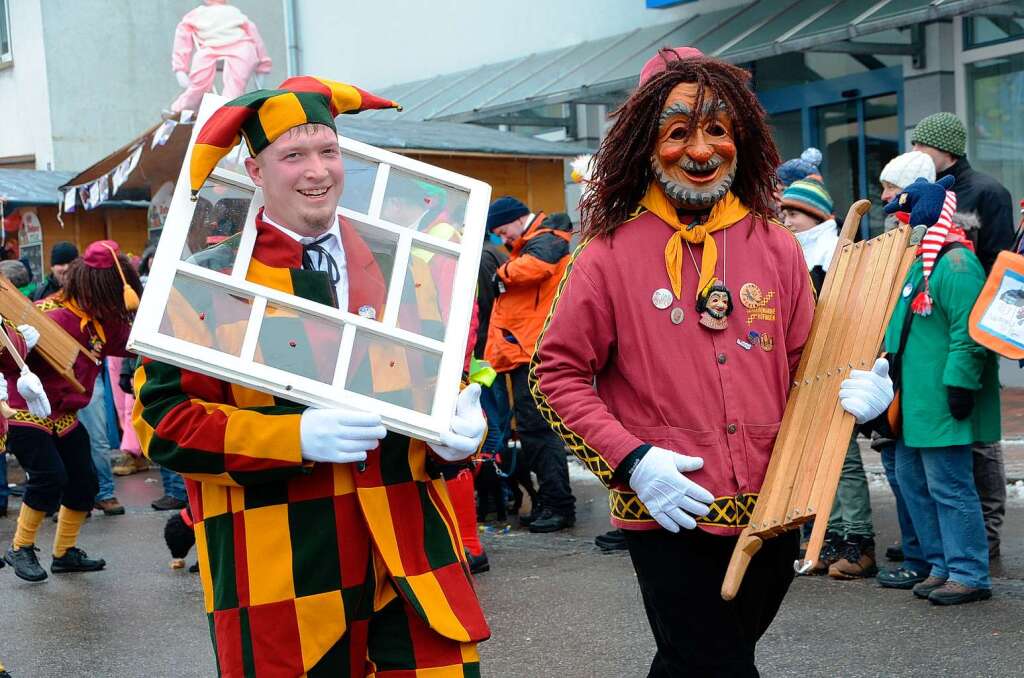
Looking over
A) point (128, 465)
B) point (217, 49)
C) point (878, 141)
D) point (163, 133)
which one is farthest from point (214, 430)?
point (217, 49)

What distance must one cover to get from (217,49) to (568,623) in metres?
11.7

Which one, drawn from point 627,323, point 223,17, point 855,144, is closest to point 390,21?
point 223,17

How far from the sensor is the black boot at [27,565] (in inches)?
279

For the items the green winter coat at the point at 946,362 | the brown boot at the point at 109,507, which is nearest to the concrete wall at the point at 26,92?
the brown boot at the point at 109,507

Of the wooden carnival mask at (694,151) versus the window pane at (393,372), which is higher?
the wooden carnival mask at (694,151)

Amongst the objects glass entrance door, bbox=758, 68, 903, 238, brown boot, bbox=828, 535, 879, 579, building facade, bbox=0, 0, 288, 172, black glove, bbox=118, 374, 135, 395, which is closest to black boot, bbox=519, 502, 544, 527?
brown boot, bbox=828, 535, 879, 579

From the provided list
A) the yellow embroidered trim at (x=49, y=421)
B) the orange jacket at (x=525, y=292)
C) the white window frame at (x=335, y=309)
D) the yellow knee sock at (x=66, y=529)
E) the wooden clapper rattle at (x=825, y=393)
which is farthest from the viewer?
the orange jacket at (x=525, y=292)

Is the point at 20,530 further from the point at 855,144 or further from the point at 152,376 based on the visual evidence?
the point at 855,144

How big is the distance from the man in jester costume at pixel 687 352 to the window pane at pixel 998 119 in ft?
29.9

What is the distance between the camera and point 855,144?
12.8m

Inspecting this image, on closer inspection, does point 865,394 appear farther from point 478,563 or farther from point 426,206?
point 478,563

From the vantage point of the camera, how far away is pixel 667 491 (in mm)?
2998

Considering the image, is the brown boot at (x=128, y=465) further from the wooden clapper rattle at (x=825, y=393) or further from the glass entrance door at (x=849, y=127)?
the wooden clapper rattle at (x=825, y=393)

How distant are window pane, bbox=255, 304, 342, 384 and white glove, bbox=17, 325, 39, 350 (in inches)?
183
